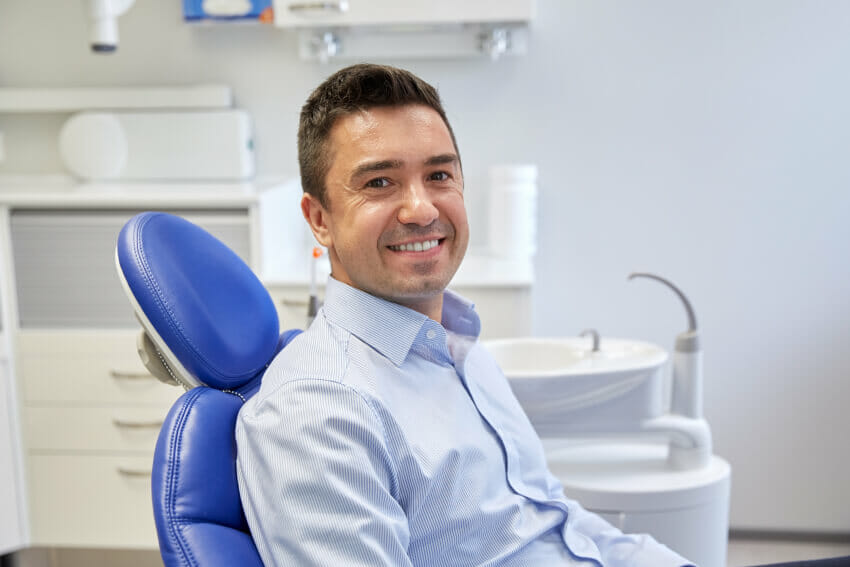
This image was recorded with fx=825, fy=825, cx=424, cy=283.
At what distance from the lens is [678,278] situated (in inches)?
92.6

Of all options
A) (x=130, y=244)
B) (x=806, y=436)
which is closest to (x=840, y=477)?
(x=806, y=436)

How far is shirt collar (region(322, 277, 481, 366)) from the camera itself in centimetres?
102

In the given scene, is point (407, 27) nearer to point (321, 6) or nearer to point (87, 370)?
point (321, 6)

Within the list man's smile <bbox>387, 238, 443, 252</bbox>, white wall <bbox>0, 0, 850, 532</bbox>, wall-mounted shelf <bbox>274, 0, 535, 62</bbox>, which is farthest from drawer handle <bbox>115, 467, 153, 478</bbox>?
man's smile <bbox>387, 238, 443, 252</bbox>

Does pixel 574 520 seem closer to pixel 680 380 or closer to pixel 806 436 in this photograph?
pixel 680 380

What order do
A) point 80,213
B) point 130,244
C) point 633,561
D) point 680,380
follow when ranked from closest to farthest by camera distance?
point 130,244
point 633,561
point 680,380
point 80,213

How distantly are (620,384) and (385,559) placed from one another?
2.76 ft

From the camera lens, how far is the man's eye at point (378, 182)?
3.35 feet

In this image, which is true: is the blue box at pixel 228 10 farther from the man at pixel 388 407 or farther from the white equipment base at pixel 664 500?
the white equipment base at pixel 664 500

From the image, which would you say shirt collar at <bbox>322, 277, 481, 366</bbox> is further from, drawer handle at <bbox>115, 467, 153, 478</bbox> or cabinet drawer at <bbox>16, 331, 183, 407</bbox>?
drawer handle at <bbox>115, 467, 153, 478</bbox>

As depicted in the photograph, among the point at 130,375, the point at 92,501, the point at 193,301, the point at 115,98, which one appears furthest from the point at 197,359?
the point at 115,98

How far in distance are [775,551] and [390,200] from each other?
192 cm

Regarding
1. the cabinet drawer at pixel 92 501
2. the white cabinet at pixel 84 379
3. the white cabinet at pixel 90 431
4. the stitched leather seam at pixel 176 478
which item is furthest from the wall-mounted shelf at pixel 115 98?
the stitched leather seam at pixel 176 478

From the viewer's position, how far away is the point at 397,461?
930mm
